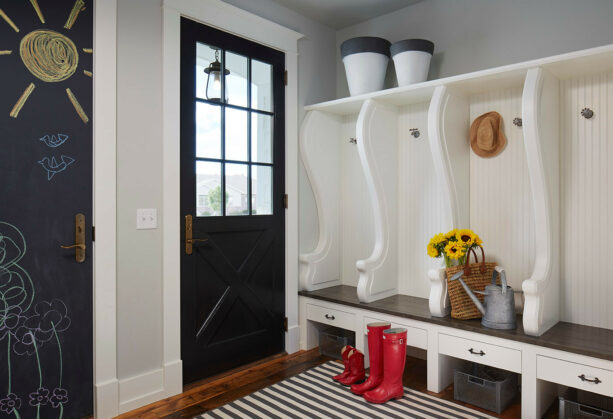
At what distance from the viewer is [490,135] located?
Answer: 2697 mm

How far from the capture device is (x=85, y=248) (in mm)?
2240

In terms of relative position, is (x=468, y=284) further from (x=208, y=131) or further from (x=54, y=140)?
(x=54, y=140)

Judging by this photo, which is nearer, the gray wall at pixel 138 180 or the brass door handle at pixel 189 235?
the gray wall at pixel 138 180

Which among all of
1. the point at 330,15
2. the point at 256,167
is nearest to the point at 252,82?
the point at 256,167

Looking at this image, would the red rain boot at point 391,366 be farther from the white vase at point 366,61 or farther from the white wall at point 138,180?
the white vase at point 366,61

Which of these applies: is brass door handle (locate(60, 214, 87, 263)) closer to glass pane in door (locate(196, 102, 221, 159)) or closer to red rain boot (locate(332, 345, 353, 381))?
glass pane in door (locate(196, 102, 221, 159))

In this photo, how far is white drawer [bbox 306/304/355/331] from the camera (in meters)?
3.00

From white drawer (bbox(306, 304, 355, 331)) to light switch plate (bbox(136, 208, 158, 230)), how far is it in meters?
1.36

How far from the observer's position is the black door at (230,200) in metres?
2.67

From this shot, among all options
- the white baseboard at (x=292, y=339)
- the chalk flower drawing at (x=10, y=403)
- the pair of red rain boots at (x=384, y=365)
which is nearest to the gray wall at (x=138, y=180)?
the chalk flower drawing at (x=10, y=403)

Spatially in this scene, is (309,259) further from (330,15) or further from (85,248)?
(330,15)

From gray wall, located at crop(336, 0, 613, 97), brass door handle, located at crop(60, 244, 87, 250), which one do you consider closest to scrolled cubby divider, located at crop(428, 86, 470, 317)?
gray wall, located at crop(336, 0, 613, 97)

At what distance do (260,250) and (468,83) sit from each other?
68.4 inches

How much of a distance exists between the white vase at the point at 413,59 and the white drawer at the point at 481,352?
1.63m
